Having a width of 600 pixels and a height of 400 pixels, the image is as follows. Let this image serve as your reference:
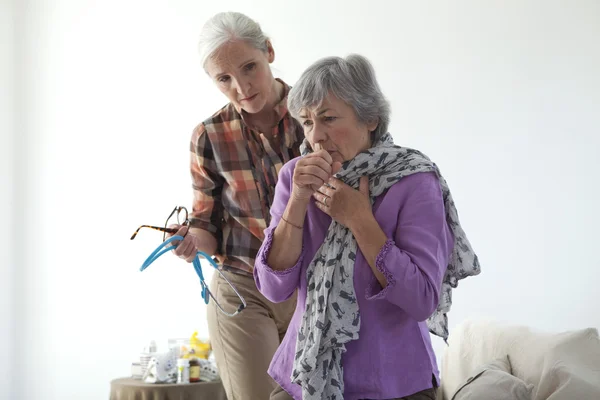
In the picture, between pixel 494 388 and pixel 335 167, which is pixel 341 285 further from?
pixel 494 388

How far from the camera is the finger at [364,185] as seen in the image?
1611 mm

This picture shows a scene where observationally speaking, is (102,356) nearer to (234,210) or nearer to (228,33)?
(234,210)

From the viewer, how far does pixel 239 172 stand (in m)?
2.25

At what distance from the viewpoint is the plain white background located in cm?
333

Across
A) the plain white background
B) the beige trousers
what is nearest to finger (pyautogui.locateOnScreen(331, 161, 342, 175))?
the beige trousers

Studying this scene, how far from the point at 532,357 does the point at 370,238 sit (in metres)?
1.33

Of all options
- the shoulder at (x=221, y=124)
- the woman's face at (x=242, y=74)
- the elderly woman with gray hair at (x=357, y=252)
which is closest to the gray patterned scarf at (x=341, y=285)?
the elderly woman with gray hair at (x=357, y=252)

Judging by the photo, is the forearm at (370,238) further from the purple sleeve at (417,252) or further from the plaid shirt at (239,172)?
the plaid shirt at (239,172)

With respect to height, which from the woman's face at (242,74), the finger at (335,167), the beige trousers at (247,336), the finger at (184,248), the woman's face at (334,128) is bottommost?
the beige trousers at (247,336)

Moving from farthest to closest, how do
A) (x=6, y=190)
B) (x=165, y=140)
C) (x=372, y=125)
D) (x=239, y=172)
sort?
1. (x=6, y=190)
2. (x=165, y=140)
3. (x=239, y=172)
4. (x=372, y=125)

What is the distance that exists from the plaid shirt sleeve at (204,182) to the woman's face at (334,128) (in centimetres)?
68

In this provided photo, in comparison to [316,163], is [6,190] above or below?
above

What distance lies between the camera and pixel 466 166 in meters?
3.50

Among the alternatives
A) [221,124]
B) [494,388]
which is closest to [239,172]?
[221,124]
